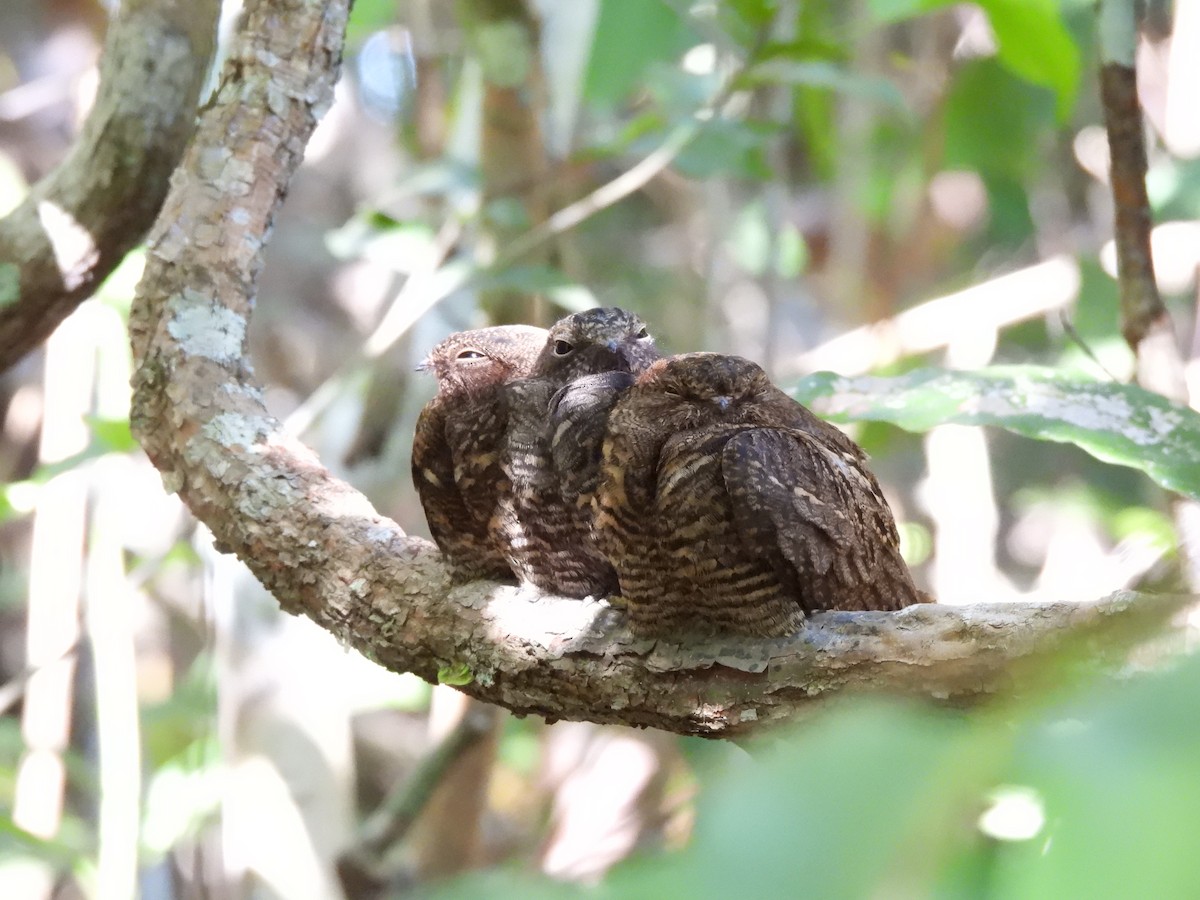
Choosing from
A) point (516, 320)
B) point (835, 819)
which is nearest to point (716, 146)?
point (516, 320)

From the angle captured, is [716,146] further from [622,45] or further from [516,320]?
[516,320]

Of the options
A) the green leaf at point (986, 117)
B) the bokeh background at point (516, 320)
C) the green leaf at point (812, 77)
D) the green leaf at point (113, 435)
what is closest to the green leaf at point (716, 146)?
the bokeh background at point (516, 320)

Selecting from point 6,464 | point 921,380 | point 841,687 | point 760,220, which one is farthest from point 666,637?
point 6,464

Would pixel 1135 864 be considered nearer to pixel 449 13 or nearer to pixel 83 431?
pixel 83 431

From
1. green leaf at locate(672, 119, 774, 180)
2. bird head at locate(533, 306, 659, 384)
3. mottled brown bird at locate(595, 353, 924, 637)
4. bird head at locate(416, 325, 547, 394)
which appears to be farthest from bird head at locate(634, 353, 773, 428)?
green leaf at locate(672, 119, 774, 180)

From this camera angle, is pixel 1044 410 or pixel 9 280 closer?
pixel 1044 410
